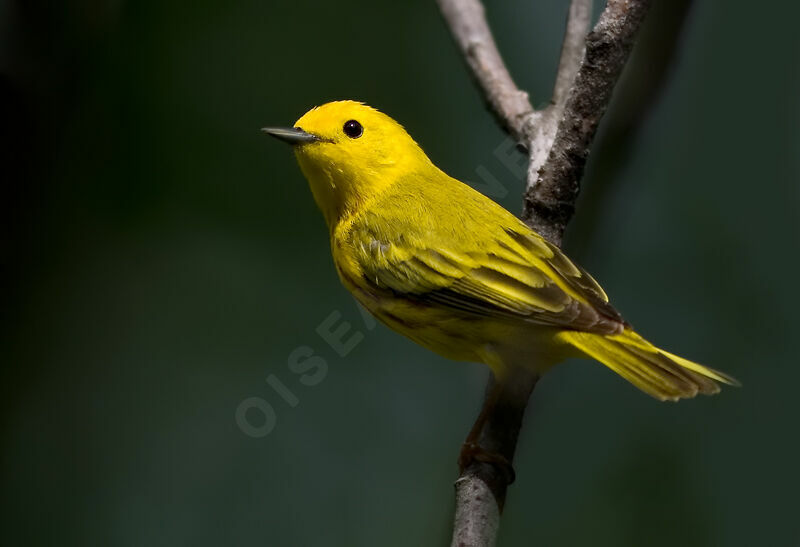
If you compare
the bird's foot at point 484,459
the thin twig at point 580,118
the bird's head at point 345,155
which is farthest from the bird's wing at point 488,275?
the bird's foot at point 484,459

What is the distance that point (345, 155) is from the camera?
13.2 feet

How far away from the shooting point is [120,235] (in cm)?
527

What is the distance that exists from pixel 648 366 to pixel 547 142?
1234 millimetres

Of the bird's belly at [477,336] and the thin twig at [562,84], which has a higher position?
the thin twig at [562,84]

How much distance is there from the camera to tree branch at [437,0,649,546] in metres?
3.09

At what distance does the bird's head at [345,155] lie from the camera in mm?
3996

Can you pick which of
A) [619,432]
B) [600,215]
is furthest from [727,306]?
[600,215]

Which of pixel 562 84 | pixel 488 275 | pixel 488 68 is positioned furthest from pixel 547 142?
pixel 488 275

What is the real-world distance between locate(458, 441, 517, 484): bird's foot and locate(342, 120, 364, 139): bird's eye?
61.6 inches

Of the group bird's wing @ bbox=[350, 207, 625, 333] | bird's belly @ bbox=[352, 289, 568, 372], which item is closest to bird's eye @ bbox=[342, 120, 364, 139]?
bird's wing @ bbox=[350, 207, 625, 333]

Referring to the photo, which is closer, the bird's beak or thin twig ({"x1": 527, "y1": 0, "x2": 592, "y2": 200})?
the bird's beak

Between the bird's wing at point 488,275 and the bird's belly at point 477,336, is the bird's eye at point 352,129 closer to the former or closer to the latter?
the bird's wing at point 488,275

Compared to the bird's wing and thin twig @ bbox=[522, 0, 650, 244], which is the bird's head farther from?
thin twig @ bbox=[522, 0, 650, 244]

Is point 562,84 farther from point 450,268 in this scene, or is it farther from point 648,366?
point 648,366
